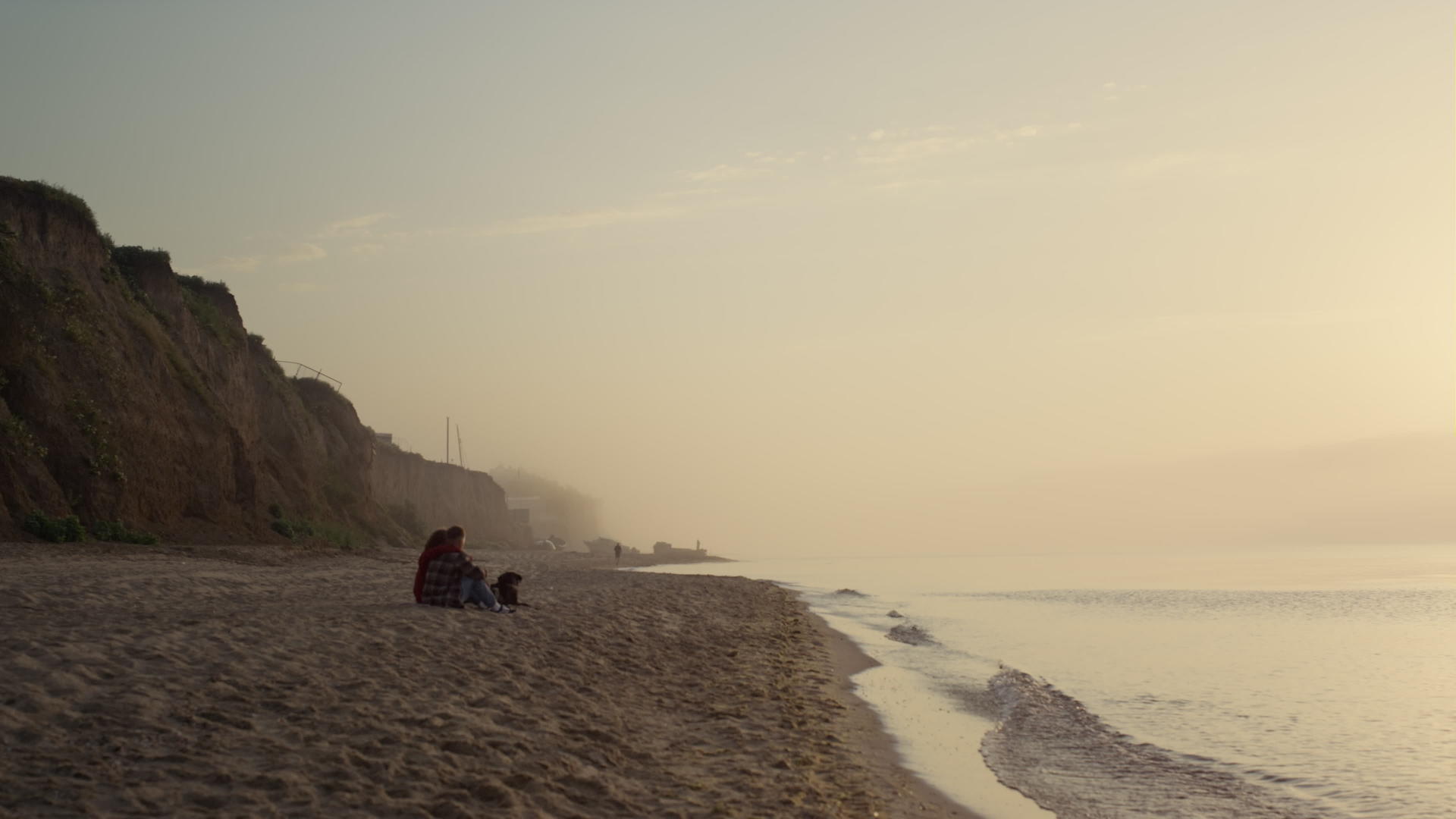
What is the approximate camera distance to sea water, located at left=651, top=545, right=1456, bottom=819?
10.3 m

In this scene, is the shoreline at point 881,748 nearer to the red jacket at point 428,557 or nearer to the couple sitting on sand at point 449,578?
the couple sitting on sand at point 449,578

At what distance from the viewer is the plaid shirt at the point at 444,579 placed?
15875 mm

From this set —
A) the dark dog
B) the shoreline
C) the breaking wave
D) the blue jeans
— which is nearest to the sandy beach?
the shoreline

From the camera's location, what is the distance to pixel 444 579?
1599 centimetres

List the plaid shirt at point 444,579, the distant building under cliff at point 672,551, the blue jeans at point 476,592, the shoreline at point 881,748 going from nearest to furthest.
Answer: the shoreline at point 881,748 < the plaid shirt at point 444,579 < the blue jeans at point 476,592 < the distant building under cliff at point 672,551

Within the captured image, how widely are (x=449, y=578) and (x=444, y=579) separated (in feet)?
0.24

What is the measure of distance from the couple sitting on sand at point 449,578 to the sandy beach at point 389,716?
23.6 inches

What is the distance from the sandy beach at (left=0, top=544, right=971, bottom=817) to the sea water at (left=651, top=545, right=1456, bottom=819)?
1.57m

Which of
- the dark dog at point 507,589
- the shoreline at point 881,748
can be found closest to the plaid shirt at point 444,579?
the dark dog at point 507,589

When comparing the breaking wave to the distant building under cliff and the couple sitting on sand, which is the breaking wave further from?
the distant building under cliff

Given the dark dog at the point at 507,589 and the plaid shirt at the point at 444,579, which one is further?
the dark dog at the point at 507,589

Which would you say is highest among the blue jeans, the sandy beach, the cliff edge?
the cliff edge

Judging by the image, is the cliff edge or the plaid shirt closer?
the plaid shirt

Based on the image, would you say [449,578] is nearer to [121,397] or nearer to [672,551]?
[121,397]
